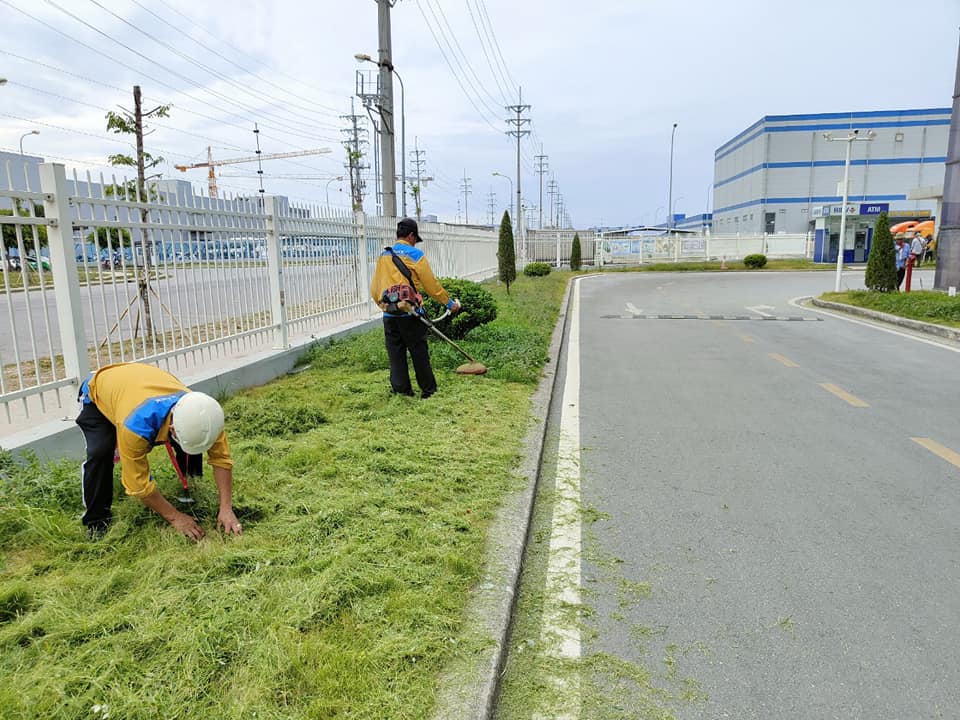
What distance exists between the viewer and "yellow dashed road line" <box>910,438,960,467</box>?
192 inches

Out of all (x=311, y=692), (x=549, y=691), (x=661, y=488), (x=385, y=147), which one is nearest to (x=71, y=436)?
(x=311, y=692)

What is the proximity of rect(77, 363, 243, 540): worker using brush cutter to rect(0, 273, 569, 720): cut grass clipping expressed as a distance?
120 millimetres

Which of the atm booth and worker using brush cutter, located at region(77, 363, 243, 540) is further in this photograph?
the atm booth

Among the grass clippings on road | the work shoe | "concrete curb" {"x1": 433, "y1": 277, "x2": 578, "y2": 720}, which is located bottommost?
"concrete curb" {"x1": 433, "y1": 277, "x2": 578, "y2": 720}

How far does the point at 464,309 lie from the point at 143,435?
21.0ft

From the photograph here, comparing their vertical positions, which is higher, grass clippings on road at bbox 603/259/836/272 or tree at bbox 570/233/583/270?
tree at bbox 570/233/583/270

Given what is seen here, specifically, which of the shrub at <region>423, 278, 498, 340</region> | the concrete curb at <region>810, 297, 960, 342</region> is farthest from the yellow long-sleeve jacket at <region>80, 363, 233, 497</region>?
the concrete curb at <region>810, 297, 960, 342</region>

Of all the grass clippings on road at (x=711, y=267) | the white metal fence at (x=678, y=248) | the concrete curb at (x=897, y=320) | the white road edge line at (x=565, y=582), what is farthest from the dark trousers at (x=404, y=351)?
the white metal fence at (x=678, y=248)

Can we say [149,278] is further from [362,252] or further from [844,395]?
[844,395]

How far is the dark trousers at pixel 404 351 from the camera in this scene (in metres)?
6.32

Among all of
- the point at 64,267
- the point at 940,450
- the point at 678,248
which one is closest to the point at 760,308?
the point at 940,450

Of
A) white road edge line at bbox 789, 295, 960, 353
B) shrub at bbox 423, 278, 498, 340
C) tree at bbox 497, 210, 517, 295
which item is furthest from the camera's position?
tree at bbox 497, 210, 517, 295

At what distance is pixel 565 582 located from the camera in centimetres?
322

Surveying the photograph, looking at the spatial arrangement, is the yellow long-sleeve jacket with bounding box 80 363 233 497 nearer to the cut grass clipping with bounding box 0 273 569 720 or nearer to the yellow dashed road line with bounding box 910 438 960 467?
the cut grass clipping with bounding box 0 273 569 720
